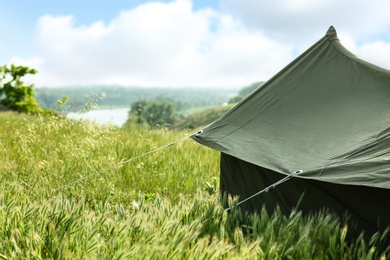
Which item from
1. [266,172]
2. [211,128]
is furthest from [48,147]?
[266,172]

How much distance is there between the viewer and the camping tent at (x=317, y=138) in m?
4.06

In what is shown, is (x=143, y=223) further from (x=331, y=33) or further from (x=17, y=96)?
(x=17, y=96)

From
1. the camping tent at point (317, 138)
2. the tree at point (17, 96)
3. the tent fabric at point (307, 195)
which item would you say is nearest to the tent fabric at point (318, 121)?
the camping tent at point (317, 138)

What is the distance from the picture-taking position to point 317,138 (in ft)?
15.2

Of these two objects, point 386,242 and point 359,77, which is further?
point 359,77

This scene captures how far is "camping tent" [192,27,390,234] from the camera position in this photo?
406 cm

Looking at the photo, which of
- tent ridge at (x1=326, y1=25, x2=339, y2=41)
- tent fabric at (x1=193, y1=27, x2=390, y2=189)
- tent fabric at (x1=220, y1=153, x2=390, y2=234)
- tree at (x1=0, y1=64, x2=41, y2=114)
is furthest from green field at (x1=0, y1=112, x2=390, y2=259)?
tree at (x1=0, y1=64, x2=41, y2=114)

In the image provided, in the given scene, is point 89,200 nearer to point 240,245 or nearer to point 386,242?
point 240,245

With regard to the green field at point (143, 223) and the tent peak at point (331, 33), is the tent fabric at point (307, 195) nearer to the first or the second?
the green field at point (143, 223)

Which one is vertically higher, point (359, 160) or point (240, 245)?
point (359, 160)

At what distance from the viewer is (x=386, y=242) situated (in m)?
4.00

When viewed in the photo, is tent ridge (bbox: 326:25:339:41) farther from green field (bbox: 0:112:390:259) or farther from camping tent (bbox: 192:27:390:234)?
green field (bbox: 0:112:390:259)

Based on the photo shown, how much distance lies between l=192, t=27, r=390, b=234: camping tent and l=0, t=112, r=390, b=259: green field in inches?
9.6

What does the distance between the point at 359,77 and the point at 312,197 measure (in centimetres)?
145
